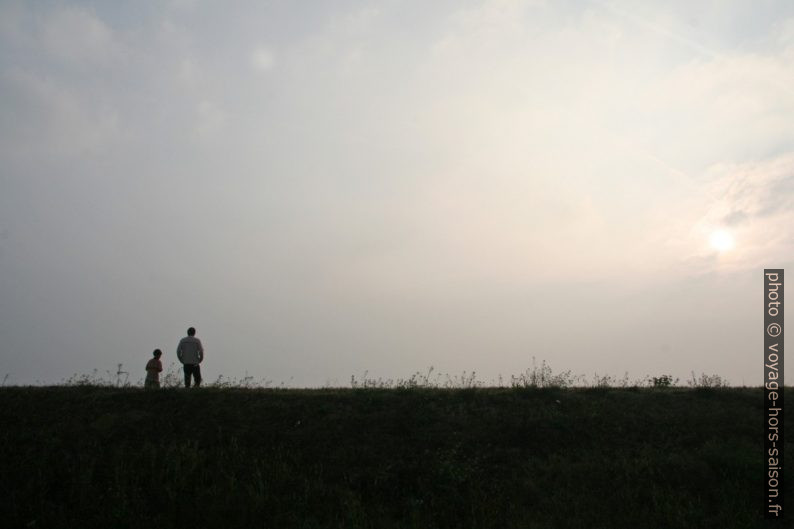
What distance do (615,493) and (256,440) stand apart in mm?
7572

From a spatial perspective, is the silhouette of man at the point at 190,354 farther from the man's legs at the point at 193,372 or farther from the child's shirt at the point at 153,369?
the child's shirt at the point at 153,369

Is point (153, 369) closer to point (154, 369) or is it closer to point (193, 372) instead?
point (154, 369)

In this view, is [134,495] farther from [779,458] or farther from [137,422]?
[779,458]

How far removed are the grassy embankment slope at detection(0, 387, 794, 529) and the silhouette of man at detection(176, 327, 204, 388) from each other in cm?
261

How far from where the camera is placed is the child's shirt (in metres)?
18.6

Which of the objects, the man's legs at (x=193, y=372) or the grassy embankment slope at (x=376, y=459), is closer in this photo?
the grassy embankment slope at (x=376, y=459)

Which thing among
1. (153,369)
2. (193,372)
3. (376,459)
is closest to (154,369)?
(153,369)

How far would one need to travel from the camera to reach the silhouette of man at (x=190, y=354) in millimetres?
18625

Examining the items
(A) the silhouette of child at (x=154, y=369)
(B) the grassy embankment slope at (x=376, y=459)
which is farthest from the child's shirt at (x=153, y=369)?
(B) the grassy embankment slope at (x=376, y=459)

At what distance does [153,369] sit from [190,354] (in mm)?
1220

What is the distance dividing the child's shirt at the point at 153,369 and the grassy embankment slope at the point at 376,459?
2.44 m

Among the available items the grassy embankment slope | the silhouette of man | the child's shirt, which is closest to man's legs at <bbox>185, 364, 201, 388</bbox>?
the silhouette of man

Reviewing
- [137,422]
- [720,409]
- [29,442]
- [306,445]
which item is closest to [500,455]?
[306,445]

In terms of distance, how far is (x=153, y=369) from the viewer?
61.2ft
